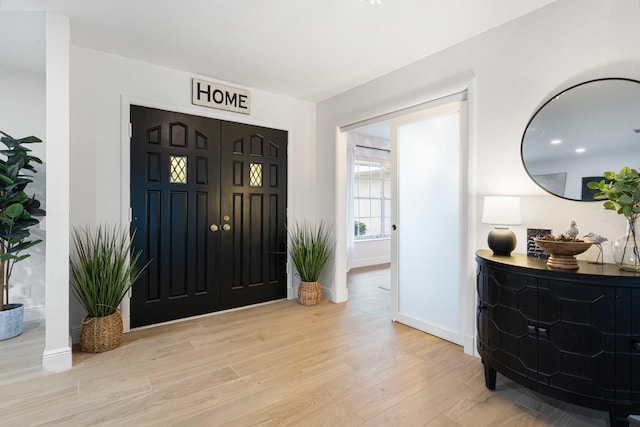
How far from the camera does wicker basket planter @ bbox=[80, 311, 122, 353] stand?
2.55m

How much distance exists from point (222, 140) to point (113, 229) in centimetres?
139

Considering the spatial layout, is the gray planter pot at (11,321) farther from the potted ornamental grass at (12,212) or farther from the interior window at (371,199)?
the interior window at (371,199)

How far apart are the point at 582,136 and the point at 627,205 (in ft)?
1.91

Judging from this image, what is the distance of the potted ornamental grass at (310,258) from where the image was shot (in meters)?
3.86

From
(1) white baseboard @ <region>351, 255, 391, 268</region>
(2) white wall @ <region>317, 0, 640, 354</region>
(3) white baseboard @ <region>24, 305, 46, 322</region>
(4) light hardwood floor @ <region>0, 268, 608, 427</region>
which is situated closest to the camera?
(4) light hardwood floor @ <region>0, 268, 608, 427</region>

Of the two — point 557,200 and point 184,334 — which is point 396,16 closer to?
point 557,200

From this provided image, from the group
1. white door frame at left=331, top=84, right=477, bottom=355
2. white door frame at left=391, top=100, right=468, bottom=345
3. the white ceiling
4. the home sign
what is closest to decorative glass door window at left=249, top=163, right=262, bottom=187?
the home sign

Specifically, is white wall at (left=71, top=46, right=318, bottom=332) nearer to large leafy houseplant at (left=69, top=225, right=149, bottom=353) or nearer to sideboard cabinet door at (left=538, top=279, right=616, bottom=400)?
large leafy houseplant at (left=69, top=225, right=149, bottom=353)

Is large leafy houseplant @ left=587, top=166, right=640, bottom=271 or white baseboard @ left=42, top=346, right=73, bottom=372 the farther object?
white baseboard @ left=42, top=346, right=73, bottom=372

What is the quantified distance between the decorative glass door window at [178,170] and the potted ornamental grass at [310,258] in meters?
1.41

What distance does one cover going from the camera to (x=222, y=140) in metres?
3.54

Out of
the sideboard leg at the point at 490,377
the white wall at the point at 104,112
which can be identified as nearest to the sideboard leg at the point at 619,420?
the sideboard leg at the point at 490,377

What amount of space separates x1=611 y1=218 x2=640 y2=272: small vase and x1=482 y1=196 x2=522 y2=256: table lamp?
1.73 ft

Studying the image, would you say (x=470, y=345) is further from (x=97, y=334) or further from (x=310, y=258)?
(x=97, y=334)
